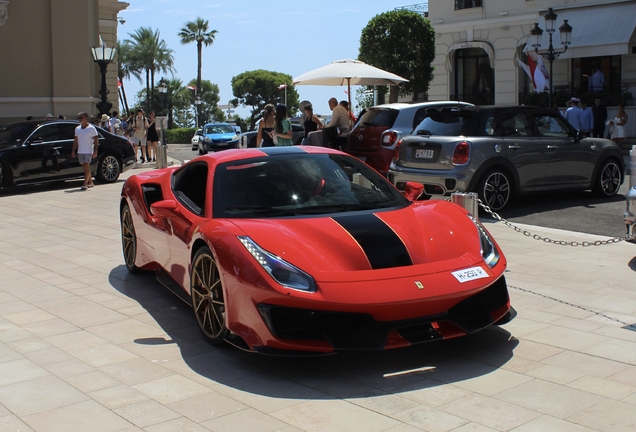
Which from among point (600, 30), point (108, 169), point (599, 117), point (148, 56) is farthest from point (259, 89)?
point (108, 169)

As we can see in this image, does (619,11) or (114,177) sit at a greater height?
(619,11)

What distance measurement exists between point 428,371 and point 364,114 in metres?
10.1

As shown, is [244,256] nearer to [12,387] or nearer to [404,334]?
[404,334]

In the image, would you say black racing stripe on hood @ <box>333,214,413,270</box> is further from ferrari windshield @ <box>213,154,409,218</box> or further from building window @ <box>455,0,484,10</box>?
building window @ <box>455,0,484,10</box>

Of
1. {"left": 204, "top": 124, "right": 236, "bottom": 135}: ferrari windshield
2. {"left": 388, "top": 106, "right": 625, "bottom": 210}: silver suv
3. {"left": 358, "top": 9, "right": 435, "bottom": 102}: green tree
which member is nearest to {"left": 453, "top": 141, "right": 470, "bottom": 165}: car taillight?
{"left": 388, "top": 106, "right": 625, "bottom": 210}: silver suv

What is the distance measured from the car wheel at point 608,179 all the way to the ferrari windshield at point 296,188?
7431 mm

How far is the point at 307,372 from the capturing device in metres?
4.80

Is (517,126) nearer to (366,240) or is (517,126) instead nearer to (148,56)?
(366,240)

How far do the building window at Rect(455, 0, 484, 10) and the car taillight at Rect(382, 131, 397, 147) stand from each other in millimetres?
24923

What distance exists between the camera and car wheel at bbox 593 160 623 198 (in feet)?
41.0

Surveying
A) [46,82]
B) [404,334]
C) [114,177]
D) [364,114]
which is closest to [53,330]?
[404,334]

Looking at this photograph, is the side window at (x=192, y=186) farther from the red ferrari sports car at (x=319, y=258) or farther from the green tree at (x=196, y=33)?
the green tree at (x=196, y=33)

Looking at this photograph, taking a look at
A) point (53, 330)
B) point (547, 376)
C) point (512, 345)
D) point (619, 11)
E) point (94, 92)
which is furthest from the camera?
point (94, 92)

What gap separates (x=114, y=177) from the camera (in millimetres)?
18359
